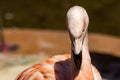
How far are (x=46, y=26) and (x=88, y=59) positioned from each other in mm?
4188

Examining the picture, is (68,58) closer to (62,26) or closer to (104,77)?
(104,77)

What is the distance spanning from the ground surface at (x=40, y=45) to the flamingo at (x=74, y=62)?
150 cm

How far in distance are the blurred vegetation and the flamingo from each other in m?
3.69

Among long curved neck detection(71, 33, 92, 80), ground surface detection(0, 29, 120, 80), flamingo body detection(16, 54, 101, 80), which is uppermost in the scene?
long curved neck detection(71, 33, 92, 80)

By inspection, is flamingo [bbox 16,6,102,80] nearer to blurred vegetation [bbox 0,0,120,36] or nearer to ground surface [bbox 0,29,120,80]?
ground surface [bbox 0,29,120,80]

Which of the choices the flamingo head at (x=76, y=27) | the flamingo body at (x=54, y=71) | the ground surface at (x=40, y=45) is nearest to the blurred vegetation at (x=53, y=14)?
the ground surface at (x=40, y=45)

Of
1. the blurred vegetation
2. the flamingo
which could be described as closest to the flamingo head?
the flamingo

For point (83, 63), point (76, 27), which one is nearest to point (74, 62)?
point (83, 63)

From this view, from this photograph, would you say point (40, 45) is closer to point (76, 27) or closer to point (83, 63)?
point (83, 63)

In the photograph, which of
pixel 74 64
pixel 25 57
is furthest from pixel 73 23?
pixel 25 57

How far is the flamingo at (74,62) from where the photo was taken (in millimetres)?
1795

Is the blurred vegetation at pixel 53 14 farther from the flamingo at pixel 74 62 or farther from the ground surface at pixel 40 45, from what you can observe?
the flamingo at pixel 74 62

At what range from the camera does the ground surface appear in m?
3.90

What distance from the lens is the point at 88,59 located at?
202cm
